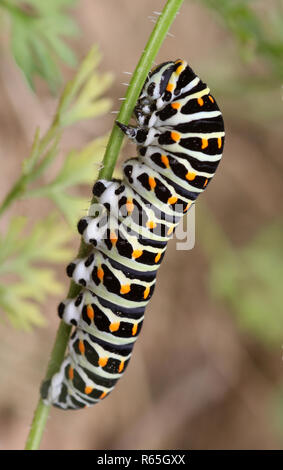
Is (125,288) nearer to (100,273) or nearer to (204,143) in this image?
(100,273)

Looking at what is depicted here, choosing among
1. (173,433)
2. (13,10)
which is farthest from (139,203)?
(173,433)

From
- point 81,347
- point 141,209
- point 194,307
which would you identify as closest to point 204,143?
point 141,209

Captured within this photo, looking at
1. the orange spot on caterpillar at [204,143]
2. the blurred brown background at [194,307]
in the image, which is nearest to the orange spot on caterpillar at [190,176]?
the orange spot on caterpillar at [204,143]

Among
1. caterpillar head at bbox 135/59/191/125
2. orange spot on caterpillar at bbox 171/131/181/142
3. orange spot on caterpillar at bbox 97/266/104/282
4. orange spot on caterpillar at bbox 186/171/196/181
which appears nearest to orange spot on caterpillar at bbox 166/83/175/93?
caterpillar head at bbox 135/59/191/125

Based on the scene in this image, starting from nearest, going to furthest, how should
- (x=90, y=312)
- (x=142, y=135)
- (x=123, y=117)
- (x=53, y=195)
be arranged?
(x=123, y=117), (x=142, y=135), (x=90, y=312), (x=53, y=195)

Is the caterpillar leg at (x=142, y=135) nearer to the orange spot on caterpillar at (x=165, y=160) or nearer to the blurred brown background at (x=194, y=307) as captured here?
the orange spot on caterpillar at (x=165, y=160)

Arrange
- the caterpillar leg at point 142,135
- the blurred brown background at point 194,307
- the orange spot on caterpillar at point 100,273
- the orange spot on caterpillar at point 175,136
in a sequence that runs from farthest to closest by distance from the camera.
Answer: the blurred brown background at point 194,307 → the orange spot on caterpillar at point 100,273 → the orange spot on caterpillar at point 175,136 → the caterpillar leg at point 142,135
